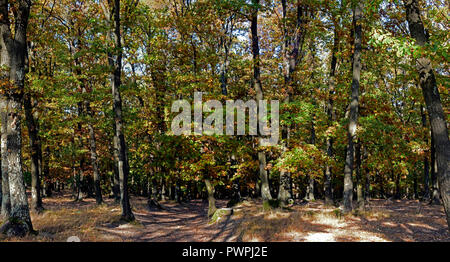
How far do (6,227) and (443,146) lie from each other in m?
13.5

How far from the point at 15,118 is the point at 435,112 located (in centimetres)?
1335

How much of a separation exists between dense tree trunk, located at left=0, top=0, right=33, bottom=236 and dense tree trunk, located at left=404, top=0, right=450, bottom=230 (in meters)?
12.8

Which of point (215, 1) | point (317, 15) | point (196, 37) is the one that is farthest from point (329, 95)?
point (196, 37)

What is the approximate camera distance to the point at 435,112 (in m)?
7.34

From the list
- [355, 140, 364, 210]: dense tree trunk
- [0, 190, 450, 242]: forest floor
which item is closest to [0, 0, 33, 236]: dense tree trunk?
[0, 190, 450, 242]: forest floor

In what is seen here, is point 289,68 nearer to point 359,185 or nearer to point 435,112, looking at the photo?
point 359,185

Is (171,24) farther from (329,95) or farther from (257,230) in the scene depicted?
(257,230)

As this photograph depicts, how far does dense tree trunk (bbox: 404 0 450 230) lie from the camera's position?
7.04 m

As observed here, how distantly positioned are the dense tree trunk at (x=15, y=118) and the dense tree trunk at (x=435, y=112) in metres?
12.8

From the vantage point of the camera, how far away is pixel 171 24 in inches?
910

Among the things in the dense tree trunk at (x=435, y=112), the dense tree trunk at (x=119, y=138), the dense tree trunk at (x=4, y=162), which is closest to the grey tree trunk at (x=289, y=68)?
the dense tree trunk at (x=435, y=112)

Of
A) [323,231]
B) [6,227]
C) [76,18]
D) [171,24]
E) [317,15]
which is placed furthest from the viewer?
[171,24]

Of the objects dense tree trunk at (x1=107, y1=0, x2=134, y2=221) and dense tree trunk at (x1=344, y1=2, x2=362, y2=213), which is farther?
dense tree trunk at (x1=107, y1=0, x2=134, y2=221)

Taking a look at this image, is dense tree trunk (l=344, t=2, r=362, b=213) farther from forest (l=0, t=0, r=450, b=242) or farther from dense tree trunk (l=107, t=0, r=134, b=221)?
dense tree trunk (l=107, t=0, r=134, b=221)
